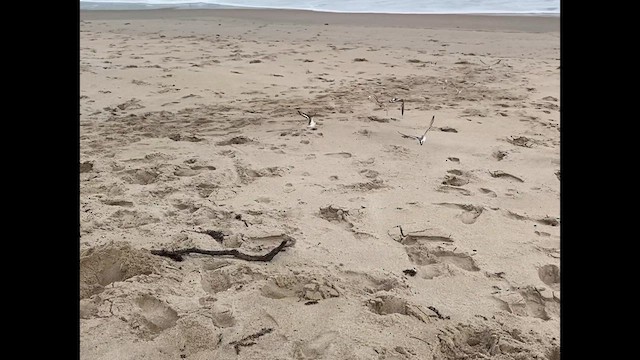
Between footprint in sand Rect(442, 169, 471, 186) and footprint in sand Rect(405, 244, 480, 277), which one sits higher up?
footprint in sand Rect(442, 169, 471, 186)

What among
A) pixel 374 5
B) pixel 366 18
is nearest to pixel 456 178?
pixel 366 18

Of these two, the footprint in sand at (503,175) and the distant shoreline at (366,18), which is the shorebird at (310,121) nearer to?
the footprint in sand at (503,175)

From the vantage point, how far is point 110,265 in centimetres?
204

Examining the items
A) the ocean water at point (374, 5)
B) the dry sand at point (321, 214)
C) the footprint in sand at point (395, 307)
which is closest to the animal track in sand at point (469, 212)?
the dry sand at point (321, 214)

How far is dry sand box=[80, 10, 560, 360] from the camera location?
169 centimetres

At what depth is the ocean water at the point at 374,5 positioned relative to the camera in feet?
37.5

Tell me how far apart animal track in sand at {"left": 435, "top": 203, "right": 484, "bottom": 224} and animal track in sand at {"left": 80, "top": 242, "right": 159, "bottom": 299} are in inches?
54.6

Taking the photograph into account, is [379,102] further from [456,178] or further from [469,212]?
[469,212]

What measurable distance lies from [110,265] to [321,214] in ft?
3.14

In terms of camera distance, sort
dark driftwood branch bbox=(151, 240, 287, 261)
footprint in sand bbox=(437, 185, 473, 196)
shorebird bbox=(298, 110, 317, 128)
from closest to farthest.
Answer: dark driftwood branch bbox=(151, 240, 287, 261), footprint in sand bbox=(437, 185, 473, 196), shorebird bbox=(298, 110, 317, 128)

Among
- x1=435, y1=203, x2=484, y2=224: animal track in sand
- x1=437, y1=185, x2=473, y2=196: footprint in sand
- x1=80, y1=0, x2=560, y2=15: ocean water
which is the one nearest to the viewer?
x1=435, y1=203, x2=484, y2=224: animal track in sand

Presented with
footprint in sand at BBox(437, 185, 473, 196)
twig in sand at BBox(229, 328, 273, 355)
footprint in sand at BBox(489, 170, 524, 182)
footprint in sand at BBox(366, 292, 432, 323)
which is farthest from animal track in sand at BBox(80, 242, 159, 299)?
footprint in sand at BBox(489, 170, 524, 182)

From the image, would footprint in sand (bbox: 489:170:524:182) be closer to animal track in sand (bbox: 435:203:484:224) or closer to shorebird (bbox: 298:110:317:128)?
animal track in sand (bbox: 435:203:484:224)
